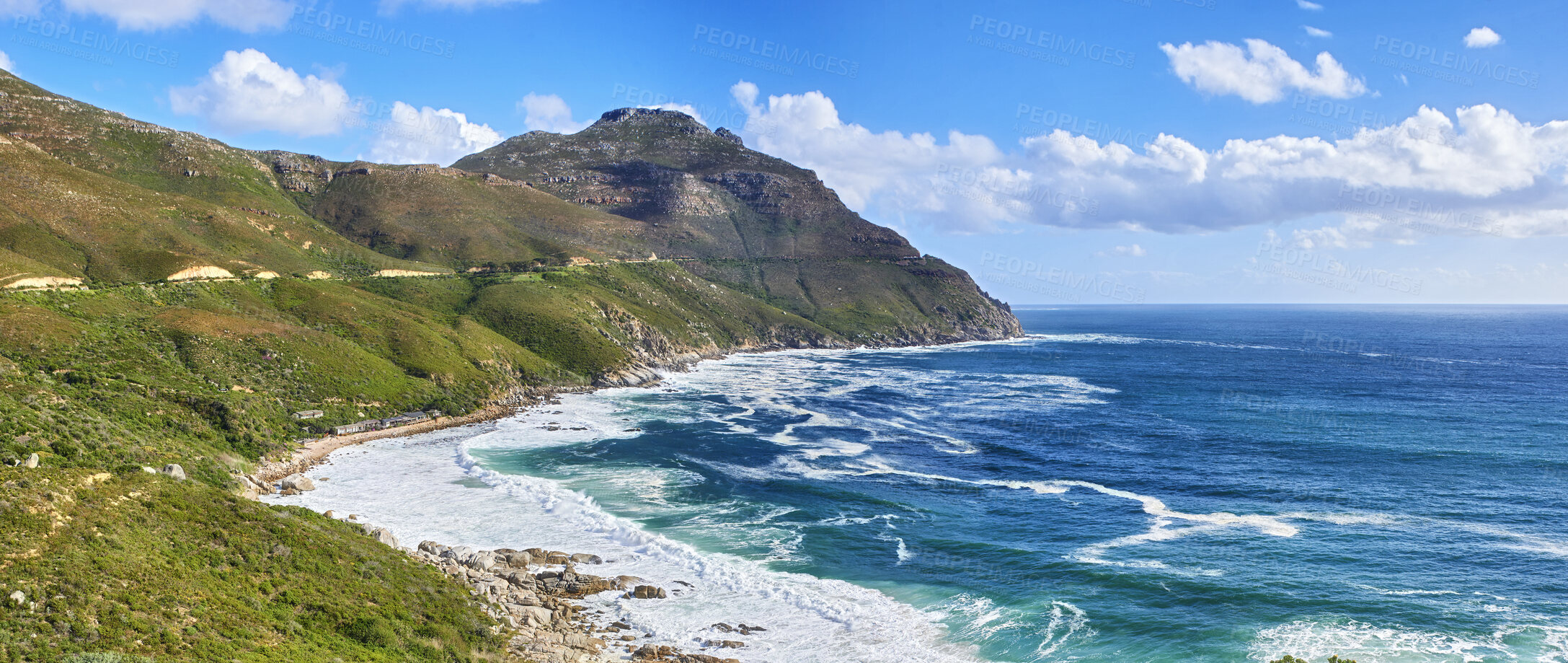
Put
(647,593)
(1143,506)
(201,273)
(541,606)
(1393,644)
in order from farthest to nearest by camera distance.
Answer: (201,273), (1143,506), (647,593), (541,606), (1393,644)

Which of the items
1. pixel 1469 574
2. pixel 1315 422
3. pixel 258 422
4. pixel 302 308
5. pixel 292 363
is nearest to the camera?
pixel 1469 574

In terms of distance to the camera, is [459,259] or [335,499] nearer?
[335,499]

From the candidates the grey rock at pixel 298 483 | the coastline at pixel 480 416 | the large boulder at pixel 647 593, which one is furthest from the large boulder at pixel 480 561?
the grey rock at pixel 298 483

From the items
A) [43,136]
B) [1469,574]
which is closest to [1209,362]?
[1469,574]

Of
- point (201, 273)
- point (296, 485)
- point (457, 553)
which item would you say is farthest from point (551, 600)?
point (201, 273)

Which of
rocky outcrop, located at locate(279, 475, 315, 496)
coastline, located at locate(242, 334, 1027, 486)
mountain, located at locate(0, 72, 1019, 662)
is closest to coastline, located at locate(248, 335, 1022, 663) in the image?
coastline, located at locate(242, 334, 1027, 486)

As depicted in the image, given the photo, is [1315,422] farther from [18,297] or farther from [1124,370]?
[18,297]

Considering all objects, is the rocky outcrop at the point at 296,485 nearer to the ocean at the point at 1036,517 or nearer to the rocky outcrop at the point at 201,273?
the ocean at the point at 1036,517

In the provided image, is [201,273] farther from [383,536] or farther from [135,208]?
[383,536]
